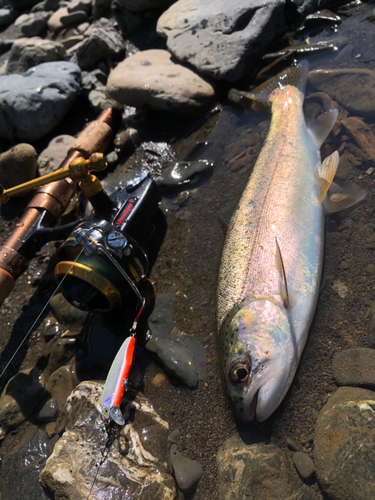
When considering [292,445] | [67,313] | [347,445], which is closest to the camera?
[347,445]

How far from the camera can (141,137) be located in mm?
5305

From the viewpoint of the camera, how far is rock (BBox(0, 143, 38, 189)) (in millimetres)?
5035

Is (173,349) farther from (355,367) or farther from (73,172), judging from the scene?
(73,172)

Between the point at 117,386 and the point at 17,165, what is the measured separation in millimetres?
3712

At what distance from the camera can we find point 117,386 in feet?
9.23

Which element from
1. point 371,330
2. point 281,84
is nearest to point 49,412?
point 371,330

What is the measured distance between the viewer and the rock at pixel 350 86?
413 cm

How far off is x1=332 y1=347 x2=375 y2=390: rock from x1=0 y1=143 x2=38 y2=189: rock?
4.64 meters

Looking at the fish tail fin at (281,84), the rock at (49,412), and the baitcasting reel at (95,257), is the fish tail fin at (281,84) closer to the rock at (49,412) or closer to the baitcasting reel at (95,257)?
the baitcasting reel at (95,257)

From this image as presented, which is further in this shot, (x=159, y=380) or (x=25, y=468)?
(x=159, y=380)

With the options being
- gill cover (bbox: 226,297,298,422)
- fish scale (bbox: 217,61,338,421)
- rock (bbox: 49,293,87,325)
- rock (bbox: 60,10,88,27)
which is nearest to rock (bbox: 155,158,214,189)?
fish scale (bbox: 217,61,338,421)

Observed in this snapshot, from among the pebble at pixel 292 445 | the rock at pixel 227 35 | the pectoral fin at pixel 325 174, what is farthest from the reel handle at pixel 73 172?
the rock at pixel 227 35

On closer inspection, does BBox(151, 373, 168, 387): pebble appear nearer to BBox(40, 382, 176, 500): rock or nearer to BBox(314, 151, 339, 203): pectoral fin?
BBox(40, 382, 176, 500): rock

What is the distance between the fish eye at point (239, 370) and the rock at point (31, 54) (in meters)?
7.00
